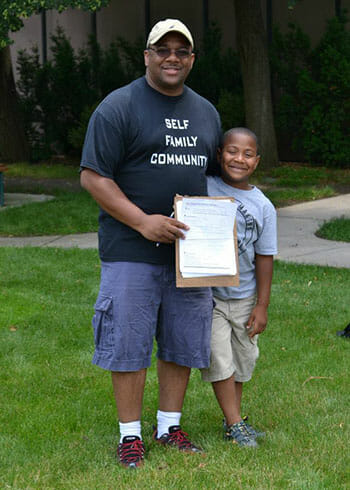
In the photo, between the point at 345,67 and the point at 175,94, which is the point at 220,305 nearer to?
the point at 175,94

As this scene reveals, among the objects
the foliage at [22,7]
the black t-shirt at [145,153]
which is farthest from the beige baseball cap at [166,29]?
the foliage at [22,7]

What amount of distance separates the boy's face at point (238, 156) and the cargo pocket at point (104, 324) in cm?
79

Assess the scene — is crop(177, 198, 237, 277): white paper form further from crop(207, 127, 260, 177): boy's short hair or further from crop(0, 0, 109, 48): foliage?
crop(0, 0, 109, 48): foliage

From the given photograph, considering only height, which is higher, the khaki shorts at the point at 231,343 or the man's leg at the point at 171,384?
the khaki shorts at the point at 231,343

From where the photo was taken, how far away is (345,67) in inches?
570

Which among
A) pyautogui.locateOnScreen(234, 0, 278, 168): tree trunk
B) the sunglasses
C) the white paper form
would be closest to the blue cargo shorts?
the white paper form

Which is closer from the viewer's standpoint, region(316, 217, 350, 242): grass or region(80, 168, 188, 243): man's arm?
region(80, 168, 188, 243): man's arm

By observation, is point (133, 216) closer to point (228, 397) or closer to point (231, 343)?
point (231, 343)

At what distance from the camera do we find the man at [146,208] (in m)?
3.36

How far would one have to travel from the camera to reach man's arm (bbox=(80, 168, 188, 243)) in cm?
333

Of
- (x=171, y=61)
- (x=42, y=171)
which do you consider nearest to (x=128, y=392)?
(x=171, y=61)

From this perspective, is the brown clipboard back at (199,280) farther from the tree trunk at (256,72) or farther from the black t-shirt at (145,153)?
the tree trunk at (256,72)

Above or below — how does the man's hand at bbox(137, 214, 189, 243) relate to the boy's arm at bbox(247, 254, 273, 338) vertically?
above

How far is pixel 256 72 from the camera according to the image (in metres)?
14.6
